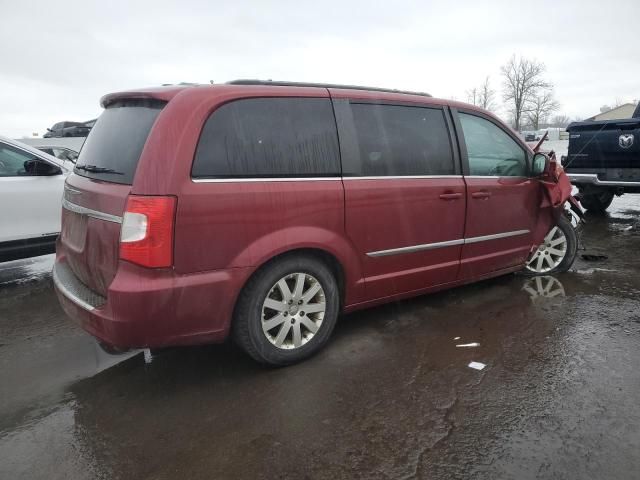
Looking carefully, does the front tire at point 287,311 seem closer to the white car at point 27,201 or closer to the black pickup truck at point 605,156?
the white car at point 27,201

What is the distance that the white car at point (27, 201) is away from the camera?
4918mm

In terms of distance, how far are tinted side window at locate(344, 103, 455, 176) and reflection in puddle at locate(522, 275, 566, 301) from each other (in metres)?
1.50

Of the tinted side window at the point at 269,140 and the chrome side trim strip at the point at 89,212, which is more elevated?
the tinted side window at the point at 269,140

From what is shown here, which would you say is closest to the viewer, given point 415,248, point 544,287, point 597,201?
point 415,248

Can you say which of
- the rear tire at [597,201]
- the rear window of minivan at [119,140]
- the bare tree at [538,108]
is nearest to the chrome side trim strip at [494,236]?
the rear window of minivan at [119,140]

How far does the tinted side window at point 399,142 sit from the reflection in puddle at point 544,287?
1.50m

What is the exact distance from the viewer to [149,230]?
245cm

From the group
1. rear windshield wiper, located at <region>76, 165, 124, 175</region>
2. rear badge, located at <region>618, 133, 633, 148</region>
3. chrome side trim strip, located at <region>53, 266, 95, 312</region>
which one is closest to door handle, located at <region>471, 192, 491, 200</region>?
rear windshield wiper, located at <region>76, 165, 124, 175</region>

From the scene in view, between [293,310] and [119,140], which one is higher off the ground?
[119,140]

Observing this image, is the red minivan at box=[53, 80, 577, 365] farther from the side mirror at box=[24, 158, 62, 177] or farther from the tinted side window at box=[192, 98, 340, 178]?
the side mirror at box=[24, 158, 62, 177]

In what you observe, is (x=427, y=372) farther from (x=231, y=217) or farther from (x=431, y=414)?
(x=231, y=217)

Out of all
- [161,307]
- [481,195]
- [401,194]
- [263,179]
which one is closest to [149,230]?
[161,307]

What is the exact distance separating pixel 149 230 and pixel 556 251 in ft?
13.2

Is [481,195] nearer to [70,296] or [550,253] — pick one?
[550,253]
